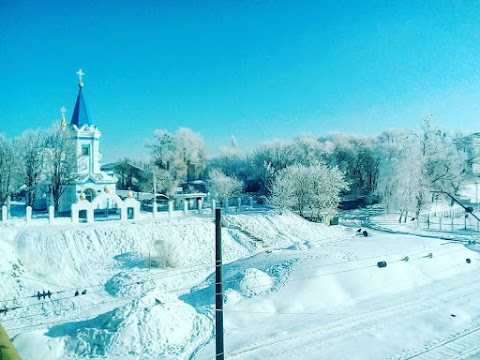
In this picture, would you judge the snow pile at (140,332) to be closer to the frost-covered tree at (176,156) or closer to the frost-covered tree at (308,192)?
the frost-covered tree at (308,192)

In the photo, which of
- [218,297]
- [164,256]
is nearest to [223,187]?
[164,256]

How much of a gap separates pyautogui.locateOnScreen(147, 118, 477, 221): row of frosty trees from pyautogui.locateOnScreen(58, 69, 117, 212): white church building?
1367cm

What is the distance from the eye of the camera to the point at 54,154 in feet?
106

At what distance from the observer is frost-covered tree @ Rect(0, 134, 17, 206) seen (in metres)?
29.9

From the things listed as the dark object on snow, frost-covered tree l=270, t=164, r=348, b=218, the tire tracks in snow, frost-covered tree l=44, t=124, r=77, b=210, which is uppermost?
frost-covered tree l=44, t=124, r=77, b=210

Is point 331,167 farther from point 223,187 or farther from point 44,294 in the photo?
point 44,294

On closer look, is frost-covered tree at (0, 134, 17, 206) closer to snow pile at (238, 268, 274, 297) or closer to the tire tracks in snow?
snow pile at (238, 268, 274, 297)

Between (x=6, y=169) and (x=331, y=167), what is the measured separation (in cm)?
3650

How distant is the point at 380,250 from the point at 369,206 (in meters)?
25.0

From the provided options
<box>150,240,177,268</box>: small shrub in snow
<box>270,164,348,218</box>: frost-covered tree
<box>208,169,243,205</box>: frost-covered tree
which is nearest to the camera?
<box>150,240,177,268</box>: small shrub in snow

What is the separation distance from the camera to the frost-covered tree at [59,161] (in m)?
32.2

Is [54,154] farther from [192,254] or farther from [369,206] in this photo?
[369,206]

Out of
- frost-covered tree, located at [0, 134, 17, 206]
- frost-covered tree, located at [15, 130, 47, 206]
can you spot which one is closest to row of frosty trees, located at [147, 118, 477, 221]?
frost-covered tree, located at [15, 130, 47, 206]

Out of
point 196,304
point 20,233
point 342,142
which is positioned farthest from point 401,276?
point 342,142
